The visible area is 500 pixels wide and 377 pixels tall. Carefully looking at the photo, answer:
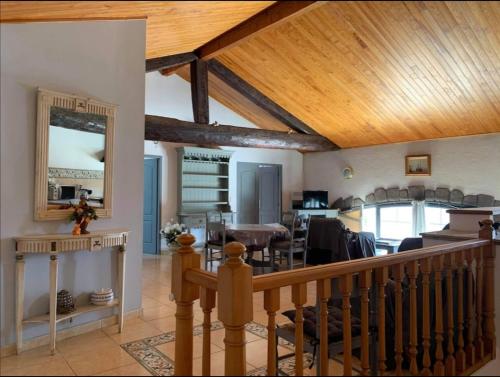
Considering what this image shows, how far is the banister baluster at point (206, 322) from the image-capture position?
63.6 inches

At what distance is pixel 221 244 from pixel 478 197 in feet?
15.3

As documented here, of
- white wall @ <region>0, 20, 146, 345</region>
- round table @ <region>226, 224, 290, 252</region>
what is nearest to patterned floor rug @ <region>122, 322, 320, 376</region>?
white wall @ <region>0, 20, 146, 345</region>

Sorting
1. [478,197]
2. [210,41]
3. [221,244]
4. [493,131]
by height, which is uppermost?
[210,41]

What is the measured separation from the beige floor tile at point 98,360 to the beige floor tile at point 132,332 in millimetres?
178

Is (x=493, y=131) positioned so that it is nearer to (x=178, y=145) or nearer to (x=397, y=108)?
(x=397, y=108)

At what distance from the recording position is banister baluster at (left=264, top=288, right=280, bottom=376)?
1.56 metres

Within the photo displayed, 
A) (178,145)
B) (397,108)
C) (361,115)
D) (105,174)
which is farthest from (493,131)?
(105,174)

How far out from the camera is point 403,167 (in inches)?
305

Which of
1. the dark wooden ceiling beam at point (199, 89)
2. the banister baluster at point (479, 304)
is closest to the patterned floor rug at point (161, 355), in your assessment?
the banister baluster at point (479, 304)

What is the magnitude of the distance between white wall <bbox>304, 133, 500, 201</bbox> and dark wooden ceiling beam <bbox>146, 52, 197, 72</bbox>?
4.37m

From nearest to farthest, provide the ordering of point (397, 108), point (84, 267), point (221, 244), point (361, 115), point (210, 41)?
point (84, 267) < point (221, 244) < point (210, 41) < point (397, 108) < point (361, 115)

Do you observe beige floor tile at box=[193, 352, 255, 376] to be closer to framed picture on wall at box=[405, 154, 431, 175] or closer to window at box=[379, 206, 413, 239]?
framed picture on wall at box=[405, 154, 431, 175]

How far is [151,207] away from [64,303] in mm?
4476

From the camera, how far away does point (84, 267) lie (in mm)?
3297
